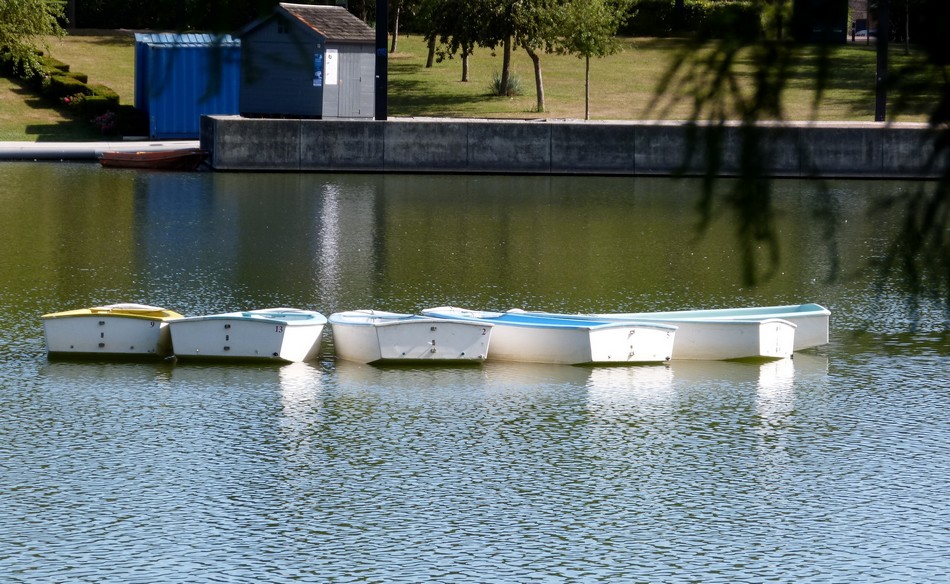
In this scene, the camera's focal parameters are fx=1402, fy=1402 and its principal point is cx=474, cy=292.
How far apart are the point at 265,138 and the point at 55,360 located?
67.6 feet

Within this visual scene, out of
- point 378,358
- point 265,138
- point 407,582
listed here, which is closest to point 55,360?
point 378,358

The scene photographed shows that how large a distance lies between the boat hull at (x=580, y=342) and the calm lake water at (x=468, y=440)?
267mm

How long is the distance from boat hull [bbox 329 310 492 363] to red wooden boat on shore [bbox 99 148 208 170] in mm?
20981

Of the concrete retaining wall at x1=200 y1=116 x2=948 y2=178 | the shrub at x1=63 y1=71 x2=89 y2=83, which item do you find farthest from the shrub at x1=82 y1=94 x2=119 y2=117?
the concrete retaining wall at x1=200 y1=116 x2=948 y2=178

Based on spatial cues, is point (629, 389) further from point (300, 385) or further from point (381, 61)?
point (381, 61)

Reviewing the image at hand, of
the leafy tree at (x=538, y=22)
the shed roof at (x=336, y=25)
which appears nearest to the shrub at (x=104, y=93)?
the shed roof at (x=336, y=25)

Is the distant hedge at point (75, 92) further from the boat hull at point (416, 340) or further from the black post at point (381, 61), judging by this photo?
the boat hull at point (416, 340)

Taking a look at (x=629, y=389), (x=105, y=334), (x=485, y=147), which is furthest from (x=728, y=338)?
(x=485, y=147)

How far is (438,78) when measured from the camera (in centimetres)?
5491

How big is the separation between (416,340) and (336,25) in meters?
26.0

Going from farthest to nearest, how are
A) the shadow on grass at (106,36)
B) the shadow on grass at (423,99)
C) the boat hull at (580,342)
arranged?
the shadow on grass at (106,36), the shadow on grass at (423,99), the boat hull at (580,342)

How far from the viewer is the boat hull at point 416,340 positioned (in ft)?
60.1

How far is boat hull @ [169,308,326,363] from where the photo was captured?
18.3 meters

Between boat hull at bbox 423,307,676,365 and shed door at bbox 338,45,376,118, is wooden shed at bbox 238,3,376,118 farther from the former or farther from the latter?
boat hull at bbox 423,307,676,365
